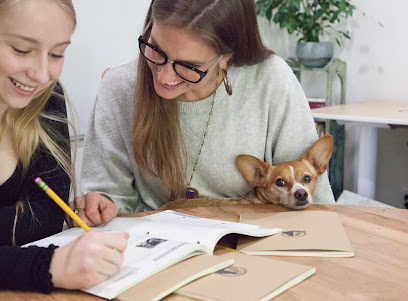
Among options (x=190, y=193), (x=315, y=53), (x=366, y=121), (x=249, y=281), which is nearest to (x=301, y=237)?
(x=249, y=281)

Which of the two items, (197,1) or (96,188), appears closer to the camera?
(197,1)

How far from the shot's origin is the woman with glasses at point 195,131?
147 centimetres

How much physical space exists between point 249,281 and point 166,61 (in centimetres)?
63

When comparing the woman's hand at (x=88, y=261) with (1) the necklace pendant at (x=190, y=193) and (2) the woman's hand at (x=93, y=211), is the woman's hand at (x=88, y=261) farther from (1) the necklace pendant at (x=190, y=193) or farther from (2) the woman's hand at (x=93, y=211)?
(1) the necklace pendant at (x=190, y=193)

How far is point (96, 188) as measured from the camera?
1.53 metres

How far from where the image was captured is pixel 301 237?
1083 mm

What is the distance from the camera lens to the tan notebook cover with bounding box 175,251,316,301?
811mm

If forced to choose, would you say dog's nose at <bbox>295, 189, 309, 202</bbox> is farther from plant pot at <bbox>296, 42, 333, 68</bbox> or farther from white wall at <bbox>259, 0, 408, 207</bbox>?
white wall at <bbox>259, 0, 408, 207</bbox>

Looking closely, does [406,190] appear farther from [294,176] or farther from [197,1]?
[197,1]

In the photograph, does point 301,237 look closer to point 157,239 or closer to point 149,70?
point 157,239

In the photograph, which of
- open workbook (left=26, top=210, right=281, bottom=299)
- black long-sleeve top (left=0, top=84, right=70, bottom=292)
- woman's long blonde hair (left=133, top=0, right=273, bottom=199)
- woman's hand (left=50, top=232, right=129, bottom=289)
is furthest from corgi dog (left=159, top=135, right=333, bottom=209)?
woman's hand (left=50, top=232, right=129, bottom=289)

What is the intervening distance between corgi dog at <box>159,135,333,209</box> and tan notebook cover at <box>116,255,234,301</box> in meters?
0.51

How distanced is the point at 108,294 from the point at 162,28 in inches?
27.1

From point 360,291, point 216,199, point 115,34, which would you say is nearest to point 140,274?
point 360,291
